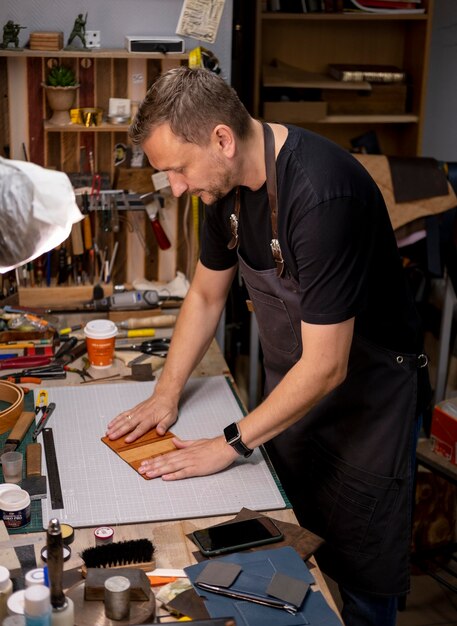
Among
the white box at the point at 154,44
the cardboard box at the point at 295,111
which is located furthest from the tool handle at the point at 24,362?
the cardboard box at the point at 295,111

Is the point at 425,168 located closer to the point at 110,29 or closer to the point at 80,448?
the point at 110,29

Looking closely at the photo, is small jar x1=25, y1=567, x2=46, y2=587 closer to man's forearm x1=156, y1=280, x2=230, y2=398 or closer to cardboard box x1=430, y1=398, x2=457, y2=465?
man's forearm x1=156, y1=280, x2=230, y2=398

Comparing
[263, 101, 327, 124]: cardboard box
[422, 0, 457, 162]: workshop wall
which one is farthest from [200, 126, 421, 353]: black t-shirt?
[422, 0, 457, 162]: workshop wall

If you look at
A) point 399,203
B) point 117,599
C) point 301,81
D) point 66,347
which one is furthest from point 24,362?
point 301,81

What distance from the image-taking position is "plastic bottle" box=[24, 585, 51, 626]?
1147mm

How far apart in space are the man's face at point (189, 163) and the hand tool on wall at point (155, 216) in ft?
3.55

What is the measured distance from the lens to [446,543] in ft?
10.5

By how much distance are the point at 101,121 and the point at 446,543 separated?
2025 millimetres

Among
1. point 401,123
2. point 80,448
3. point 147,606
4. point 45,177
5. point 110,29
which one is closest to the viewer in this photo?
point 45,177

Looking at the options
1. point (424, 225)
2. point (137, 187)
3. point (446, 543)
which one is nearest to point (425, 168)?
point (424, 225)

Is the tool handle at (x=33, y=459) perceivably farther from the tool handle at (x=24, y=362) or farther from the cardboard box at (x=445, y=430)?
the cardboard box at (x=445, y=430)

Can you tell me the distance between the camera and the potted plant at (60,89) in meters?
2.63

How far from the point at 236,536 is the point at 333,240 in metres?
0.60

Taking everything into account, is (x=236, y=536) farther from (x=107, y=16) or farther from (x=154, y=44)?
(x=107, y=16)
